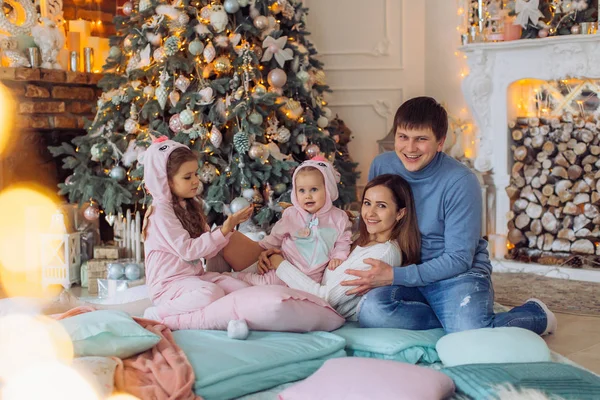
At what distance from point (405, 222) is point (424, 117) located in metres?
0.41

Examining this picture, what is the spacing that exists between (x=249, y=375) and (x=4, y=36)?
10.3ft

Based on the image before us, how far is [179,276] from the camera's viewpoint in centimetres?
302

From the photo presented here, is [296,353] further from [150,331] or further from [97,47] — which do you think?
[97,47]

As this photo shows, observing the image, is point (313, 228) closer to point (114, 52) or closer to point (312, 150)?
point (312, 150)

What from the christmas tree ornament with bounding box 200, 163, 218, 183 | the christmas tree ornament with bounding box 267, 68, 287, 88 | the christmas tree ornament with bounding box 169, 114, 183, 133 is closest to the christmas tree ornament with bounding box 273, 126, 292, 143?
the christmas tree ornament with bounding box 267, 68, 287, 88

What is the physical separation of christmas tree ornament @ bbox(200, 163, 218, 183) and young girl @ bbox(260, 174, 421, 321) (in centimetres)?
140

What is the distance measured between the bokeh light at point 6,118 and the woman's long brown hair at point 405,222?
266 cm

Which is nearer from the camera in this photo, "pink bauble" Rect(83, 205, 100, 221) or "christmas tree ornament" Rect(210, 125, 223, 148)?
"christmas tree ornament" Rect(210, 125, 223, 148)

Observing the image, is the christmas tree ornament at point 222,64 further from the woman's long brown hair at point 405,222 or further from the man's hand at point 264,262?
the woman's long brown hair at point 405,222

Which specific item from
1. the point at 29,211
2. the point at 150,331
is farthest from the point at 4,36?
the point at 150,331

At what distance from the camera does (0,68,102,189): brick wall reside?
471 cm

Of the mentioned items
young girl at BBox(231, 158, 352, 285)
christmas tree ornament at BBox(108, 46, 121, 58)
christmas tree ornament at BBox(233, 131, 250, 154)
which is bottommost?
young girl at BBox(231, 158, 352, 285)

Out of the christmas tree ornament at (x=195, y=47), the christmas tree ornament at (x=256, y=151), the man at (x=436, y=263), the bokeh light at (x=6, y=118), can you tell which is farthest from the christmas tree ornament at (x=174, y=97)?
the man at (x=436, y=263)

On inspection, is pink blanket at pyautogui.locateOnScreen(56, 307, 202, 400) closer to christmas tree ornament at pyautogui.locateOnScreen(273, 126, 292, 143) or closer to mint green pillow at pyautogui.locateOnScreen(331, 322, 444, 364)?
mint green pillow at pyautogui.locateOnScreen(331, 322, 444, 364)
